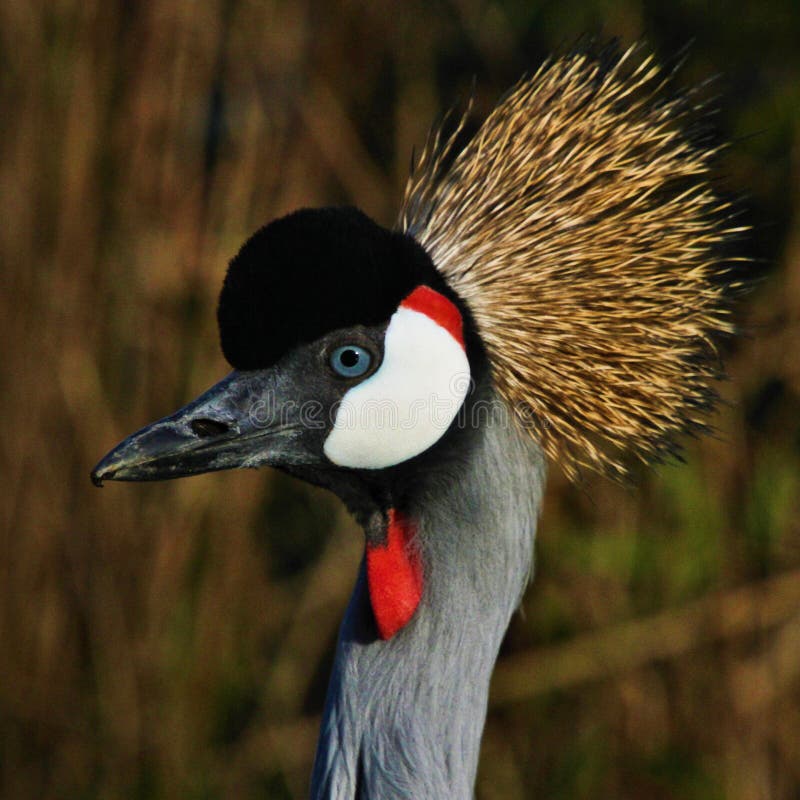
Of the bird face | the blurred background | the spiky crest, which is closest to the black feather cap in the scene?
the bird face

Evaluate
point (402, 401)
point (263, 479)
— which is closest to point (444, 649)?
point (402, 401)

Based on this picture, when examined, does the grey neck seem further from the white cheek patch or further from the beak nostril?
the beak nostril

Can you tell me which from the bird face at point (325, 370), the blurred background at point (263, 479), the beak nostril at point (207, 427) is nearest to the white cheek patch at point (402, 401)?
the bird face at point (325, 370)

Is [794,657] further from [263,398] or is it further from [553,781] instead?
[263,398]

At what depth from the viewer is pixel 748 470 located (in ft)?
7.00

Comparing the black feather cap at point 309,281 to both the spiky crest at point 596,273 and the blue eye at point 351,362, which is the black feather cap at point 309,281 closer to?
the blue eye at point 351,362

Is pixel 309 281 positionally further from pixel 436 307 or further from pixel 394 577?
pixel 394 577

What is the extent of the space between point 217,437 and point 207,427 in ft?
0.04

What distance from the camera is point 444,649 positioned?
3.56ft

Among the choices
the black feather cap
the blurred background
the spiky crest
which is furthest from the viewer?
the blurred background

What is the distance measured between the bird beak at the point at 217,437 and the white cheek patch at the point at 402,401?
0.06 meters

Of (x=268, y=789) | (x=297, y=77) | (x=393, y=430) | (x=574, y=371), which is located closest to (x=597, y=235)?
(x=574, y=371)

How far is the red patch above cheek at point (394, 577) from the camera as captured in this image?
1.08m

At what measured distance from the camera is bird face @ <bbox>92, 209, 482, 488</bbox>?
1035 millimetres
